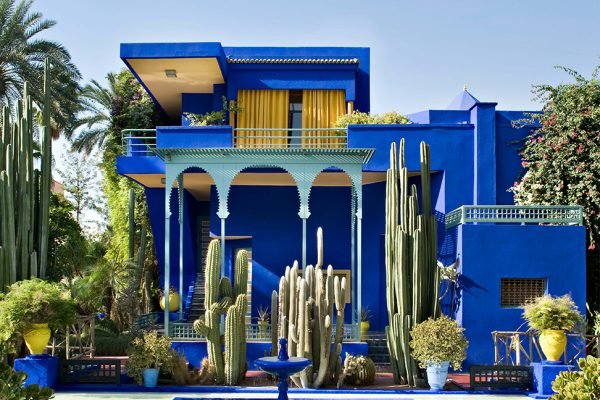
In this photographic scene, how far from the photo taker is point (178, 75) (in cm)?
2094

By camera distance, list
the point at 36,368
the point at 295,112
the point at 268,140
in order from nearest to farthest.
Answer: the point at 36,368
the point at 268,140
the point at 295,112

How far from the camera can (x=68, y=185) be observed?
127 feet

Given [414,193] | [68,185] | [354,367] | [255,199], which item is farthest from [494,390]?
[68,185]

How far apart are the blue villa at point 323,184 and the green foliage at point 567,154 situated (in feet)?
1.53

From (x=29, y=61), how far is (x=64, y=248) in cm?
541

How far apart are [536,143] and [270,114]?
22.1 ft

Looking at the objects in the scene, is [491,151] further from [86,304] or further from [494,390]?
[86,304]

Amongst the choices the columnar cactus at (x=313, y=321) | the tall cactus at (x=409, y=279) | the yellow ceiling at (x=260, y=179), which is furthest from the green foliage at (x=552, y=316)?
the yellow ceiling at (x=260, y=179)

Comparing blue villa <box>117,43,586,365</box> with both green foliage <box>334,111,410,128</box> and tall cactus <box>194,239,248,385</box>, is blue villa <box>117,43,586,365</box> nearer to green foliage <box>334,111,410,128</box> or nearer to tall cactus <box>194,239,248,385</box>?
green foliage <box>334,111,410,128</box>

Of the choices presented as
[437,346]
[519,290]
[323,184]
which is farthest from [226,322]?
[323,184]

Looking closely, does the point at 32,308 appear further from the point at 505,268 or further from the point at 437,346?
the point at 505,268

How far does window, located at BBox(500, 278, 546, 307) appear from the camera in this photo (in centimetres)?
1656

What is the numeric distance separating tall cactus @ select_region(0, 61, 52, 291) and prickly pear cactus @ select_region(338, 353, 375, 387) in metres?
6.17

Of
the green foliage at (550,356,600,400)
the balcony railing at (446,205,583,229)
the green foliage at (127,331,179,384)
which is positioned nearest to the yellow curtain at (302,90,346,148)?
the balcony railing at (446,205,583,229)
